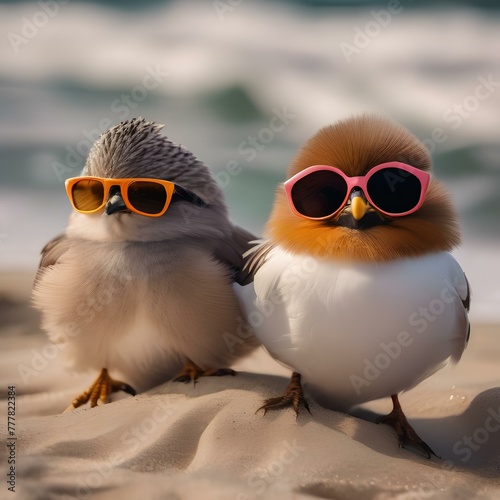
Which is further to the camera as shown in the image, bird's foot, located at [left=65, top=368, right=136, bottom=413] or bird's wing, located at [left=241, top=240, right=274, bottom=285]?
bird's foot, located at [left=65, top=368, right=136, bottom=413]

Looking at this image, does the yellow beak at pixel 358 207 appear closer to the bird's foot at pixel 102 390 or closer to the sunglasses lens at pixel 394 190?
the sunglasses lens at pixel 394 190

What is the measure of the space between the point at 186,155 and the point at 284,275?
2.35 ft

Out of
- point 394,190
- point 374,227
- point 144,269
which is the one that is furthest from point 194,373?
point 394,190

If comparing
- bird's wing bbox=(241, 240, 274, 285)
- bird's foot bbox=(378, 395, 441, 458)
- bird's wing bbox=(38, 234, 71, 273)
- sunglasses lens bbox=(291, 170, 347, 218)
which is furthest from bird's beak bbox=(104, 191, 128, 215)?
bird's foot bbox=(378, 395, 441, 458)

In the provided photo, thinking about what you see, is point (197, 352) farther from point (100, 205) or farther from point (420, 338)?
point (420, 338)

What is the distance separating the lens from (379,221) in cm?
222

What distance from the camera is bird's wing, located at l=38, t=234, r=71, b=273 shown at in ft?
9.02

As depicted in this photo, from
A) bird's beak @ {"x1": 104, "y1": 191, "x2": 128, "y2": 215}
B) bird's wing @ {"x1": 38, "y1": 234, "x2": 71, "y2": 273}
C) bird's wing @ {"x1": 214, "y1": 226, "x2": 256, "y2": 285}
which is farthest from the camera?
Answer: bird's wing @ {"x1": 38, "y1": 234, "x2": 71, "y2": 273}

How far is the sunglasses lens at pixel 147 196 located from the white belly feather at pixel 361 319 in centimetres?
45

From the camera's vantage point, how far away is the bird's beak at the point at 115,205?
248 centimetres

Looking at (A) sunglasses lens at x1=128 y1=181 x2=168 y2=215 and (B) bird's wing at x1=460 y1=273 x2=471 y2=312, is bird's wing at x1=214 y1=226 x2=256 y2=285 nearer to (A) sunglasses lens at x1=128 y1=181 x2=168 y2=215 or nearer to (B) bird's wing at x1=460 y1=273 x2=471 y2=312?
(A) sunglasses lens at x1=128 y1=181 x2=168 y2=215

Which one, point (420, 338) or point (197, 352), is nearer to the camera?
point (420, 338)

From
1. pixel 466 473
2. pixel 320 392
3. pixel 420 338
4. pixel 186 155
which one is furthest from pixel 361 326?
pixel 186 155

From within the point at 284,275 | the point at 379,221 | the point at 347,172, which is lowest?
the point at 284,275
